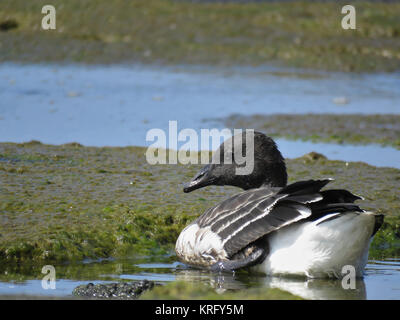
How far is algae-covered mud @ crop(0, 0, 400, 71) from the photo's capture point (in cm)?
1742

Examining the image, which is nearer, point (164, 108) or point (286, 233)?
point (286, 233)

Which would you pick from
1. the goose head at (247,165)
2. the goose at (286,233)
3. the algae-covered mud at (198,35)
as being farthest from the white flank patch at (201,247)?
the algae-covered mud at (198,35)

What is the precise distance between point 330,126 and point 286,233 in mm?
6207

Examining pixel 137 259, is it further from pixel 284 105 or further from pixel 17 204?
pixel 284 105

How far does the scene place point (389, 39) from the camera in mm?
18875

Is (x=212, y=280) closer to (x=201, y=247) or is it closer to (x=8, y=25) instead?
(x=201, y=247)

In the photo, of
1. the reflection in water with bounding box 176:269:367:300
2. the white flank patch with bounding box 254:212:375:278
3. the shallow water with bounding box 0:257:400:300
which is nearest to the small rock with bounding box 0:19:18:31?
the shallow water with bounding box 0:257:400:300

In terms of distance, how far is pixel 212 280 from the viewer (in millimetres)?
5773

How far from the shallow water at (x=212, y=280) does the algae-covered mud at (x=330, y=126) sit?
4.79 metres

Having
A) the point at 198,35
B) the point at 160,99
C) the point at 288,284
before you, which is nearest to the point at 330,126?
the point at 160,99

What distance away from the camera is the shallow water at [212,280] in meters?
5.28

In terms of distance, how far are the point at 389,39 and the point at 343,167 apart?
36.1 ft

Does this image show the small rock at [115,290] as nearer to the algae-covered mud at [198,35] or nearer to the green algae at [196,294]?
the green algae at [196,294]

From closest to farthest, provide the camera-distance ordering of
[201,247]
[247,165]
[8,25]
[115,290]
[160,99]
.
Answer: [115,290] → [201,247] → [247,165] → [160,99] → [8,25]
